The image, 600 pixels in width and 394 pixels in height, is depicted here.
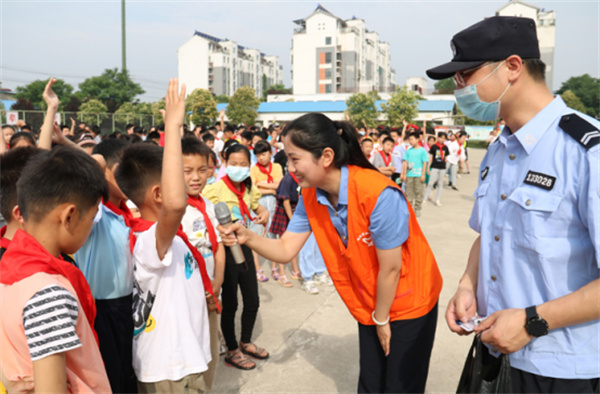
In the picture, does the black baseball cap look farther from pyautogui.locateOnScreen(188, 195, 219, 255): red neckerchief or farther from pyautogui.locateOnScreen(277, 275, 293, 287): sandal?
pyautogui.locateOnScreen(277, 275, 293, 287): sandal

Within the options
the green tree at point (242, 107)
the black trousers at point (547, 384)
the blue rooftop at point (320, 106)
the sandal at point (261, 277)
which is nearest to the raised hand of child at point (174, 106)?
the black trousers at point (547, 384)

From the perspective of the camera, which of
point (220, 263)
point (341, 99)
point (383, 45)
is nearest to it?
point (220, 263)

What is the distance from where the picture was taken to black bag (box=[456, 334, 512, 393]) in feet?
4.68

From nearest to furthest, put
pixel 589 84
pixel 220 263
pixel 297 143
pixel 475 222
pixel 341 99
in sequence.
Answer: pixel 475 222, pixel 297 143, pixel 220 263, pixel 341 99, pixel 589 84

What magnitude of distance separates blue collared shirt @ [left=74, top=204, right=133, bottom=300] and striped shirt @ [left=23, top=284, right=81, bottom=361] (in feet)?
2.55

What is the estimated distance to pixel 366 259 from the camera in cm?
207

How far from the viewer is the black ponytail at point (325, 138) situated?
202 centimetres

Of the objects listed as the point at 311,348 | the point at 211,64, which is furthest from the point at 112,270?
the point at 211,64

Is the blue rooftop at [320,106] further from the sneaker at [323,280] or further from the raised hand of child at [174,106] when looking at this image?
the raised hand of child at [174,106]

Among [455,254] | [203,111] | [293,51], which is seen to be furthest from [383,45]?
[455,254]

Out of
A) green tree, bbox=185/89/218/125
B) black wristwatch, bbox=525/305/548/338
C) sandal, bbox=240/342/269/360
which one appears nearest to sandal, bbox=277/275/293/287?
sandal, bbox=240/342/269/360

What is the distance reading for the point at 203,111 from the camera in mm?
42031

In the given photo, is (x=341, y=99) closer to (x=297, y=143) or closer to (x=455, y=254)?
(x=455, y=254)

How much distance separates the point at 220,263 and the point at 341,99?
57211mm
